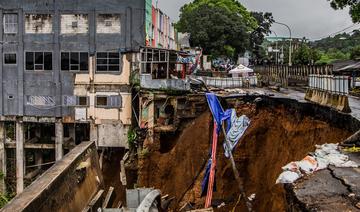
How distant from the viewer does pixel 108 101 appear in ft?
99.4

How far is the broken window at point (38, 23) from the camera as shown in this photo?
100 feet

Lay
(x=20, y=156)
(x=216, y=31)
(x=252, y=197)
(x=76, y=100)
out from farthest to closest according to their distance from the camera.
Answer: (x=216, y=31), (x=20, y=156), (x=76, y=100), (x=252, y=197)

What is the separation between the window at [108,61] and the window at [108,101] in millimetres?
1832

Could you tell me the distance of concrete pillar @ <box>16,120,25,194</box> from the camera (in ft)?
104

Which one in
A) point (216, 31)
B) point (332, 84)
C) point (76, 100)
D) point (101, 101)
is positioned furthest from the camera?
point (216, 31)

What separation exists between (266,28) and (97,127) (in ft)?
189

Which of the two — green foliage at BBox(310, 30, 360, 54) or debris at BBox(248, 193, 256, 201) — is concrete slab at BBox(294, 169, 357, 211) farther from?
green foliage at BBox(310, 30, 360, 54)

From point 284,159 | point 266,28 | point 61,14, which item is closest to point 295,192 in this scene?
point 284,159

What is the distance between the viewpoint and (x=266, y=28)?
8200 centimetres

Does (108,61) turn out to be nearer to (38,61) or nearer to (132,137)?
(38,61)

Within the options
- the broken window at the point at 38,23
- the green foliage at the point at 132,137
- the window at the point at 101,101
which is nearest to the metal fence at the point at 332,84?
the green foliage at the point at 132,137

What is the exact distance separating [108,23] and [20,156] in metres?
11.0

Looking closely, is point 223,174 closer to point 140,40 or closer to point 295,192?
point 140,40

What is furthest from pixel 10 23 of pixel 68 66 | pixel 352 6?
pixel 352 6
